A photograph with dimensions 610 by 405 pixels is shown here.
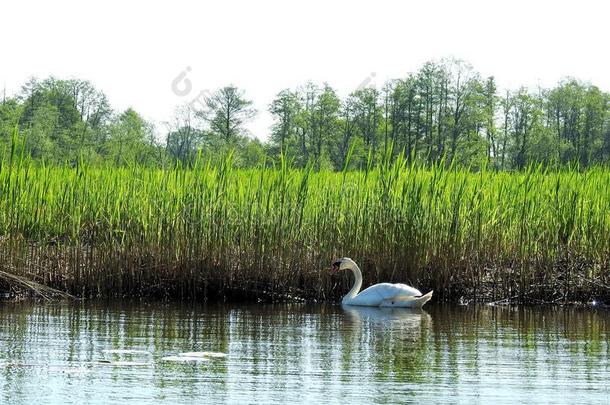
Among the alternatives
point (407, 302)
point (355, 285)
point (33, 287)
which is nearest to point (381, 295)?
point (407, 302)

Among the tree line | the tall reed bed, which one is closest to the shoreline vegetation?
the tall reed bed

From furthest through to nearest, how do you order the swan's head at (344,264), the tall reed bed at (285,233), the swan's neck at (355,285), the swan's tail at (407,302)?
the tall reed bed at (285,233) < the swan's neck at (355,285) < the swan's head at (344,264) < the swan's tail at (407,302)

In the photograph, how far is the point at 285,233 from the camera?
470 inches

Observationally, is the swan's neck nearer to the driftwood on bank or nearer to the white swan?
the white swan

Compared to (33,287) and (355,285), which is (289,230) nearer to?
(355,285)

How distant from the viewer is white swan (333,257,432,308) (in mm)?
11133

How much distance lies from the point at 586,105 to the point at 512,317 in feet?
175

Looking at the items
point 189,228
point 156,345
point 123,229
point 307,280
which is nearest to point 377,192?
point 307,280

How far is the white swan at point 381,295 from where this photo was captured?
11133 millimetres

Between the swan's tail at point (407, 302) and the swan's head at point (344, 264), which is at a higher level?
the swan's head at point (344, 264)

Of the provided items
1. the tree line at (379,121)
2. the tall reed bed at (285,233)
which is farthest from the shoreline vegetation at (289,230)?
the tree line at (379,121)

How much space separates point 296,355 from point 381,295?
146 inches

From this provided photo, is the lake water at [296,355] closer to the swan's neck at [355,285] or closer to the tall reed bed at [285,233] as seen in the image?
the swan's neck at [355,285]

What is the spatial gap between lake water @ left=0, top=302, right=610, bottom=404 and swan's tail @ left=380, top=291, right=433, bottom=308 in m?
0.11
